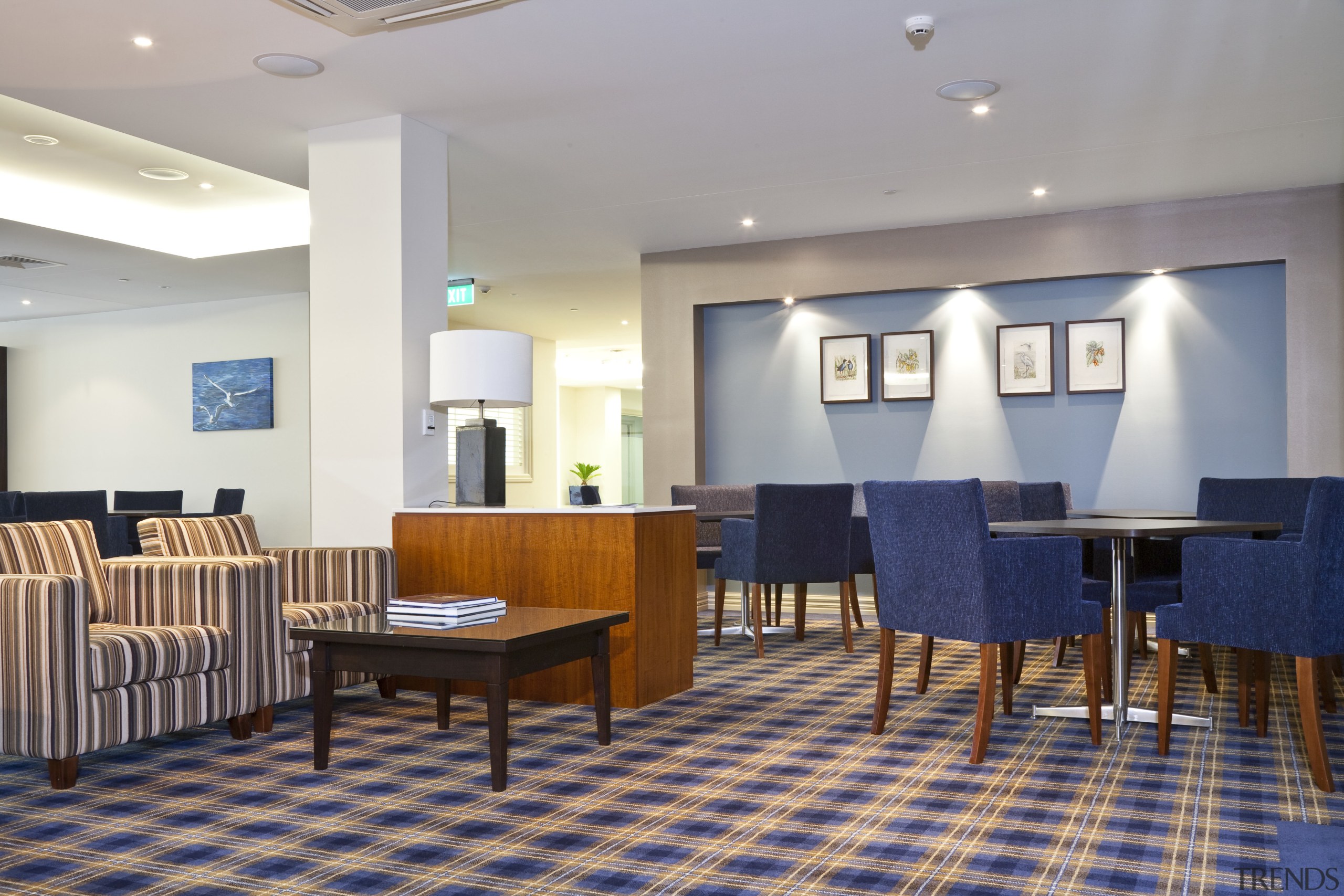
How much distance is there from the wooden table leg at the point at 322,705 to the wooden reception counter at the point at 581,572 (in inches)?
43.6

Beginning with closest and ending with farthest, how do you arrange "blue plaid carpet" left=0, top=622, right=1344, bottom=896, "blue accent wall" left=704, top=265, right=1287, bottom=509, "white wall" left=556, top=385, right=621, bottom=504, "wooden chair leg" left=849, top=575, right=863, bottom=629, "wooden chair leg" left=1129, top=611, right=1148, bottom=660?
"blue plaid carpet" left=0, top=622, right=1344, bottom=896 < "wooden chair leg" left=1129, top=611, right=1148, bottom=660 < "wooden chair leg" left=849, top=575, right=863, bottom=629 < "blue accent wall" left=704, top=265, right=1287, bottom=509 < "white wall" left=556, top=385, right=621, bottom=504

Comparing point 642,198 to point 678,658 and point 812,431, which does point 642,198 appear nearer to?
point 812,431

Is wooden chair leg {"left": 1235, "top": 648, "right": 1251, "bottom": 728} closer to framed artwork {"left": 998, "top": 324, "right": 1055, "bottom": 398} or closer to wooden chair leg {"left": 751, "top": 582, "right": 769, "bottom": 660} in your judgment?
wooden chair leg {"left": 751, "top": 582, "right": 769, "bottom": 660}

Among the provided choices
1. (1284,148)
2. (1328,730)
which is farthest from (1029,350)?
(1328,730)

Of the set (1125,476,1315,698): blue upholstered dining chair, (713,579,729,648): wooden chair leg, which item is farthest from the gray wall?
(713,579,729,648): wooden chair leg

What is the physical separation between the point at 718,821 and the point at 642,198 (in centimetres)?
457

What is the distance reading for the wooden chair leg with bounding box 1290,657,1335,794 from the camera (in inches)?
119

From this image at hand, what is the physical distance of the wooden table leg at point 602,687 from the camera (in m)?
3.68

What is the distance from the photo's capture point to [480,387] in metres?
4.60

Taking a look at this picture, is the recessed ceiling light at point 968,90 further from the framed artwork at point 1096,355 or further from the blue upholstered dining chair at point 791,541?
the framed artwork at point 1096,355

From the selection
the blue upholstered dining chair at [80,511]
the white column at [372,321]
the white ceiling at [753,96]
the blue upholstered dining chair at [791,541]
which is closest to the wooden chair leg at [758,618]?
the blue upholstered dining chair at [791,541]

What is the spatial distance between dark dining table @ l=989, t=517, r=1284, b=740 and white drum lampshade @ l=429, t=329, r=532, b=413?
2.12m

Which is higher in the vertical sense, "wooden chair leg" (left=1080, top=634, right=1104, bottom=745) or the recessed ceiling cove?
the recessed ceiling cove

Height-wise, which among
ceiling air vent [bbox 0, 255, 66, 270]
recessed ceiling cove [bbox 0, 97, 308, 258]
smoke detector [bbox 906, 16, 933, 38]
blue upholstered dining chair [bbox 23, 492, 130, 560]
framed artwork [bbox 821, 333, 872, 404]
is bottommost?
blue upholstered dining chair [bbox 23, 492, 130, 560]
